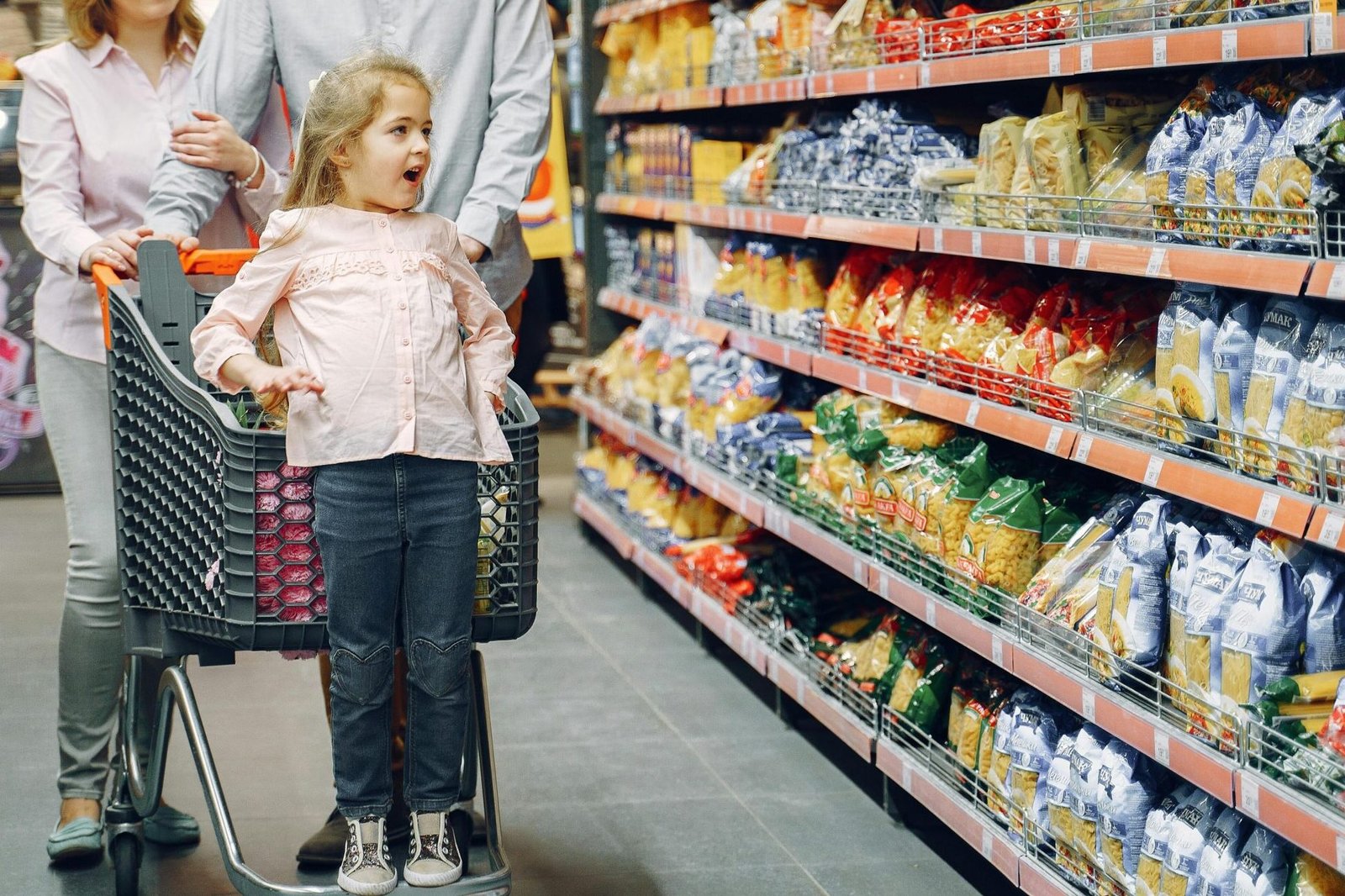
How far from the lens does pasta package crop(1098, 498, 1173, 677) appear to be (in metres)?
2.45

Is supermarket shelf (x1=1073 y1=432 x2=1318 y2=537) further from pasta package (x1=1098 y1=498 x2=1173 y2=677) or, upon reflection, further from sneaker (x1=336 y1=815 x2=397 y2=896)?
sneaker (x1=336 y1=815 x2=397 y2=896)

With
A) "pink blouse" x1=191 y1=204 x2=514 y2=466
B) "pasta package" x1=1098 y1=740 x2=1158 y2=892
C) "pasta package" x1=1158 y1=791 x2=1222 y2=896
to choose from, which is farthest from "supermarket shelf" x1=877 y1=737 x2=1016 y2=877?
"pink blouse" x1=191 y1=204 x2=514 y2=466

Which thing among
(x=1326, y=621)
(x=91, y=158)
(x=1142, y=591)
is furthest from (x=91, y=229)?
(x=1326, y=621)

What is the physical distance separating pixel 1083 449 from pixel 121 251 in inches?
63.6

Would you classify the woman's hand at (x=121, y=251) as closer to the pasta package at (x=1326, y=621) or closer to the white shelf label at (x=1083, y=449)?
the white shelf label at (x=1083, y=449)

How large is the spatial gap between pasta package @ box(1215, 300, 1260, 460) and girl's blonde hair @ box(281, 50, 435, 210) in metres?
1.21

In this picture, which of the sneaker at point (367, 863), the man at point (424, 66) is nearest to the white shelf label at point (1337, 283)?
the man at point (424, 66)

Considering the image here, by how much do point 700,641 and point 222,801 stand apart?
2.62 metres

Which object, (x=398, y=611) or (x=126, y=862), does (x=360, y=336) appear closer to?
(x=398, y=611)

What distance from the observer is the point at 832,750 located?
3867 millimetres

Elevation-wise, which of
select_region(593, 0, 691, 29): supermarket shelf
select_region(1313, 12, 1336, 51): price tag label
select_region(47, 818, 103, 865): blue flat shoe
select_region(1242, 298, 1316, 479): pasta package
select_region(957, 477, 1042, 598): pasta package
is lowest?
select_region(47, 818, 103, 865): blue flat shoe

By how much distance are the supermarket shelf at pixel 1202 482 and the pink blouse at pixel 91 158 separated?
5.01ft

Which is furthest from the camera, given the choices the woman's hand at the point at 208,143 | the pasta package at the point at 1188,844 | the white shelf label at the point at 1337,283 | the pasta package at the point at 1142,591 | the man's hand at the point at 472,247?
the woman's hand at the point at 208,143

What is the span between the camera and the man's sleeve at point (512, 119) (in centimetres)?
265
